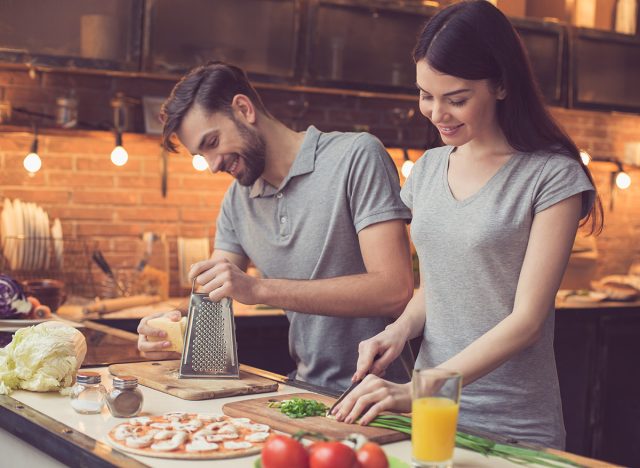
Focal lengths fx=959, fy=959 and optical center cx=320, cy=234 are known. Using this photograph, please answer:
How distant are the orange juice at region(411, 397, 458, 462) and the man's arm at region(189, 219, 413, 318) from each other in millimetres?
955

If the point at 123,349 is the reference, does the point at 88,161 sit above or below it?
above

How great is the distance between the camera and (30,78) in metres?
4.57

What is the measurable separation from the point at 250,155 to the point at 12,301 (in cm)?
111

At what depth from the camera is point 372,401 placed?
1823 millimetres

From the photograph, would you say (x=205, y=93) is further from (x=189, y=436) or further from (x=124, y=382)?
(x=189, y=436)

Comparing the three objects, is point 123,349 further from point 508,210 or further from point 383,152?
point 508,210

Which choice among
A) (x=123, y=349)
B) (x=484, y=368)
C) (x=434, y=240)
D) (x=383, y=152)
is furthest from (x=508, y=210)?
(x=123, y=349)

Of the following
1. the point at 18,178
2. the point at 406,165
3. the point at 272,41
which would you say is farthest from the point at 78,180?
the point at 406,165

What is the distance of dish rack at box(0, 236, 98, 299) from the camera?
14.1 feet

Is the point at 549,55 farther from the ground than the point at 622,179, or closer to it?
farther from the ground

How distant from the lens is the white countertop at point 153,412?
5.29 feet

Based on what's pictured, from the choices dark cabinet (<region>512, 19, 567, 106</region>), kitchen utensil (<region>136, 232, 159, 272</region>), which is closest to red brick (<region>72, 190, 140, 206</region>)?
kitchen utensil (<region>136, 232, 159, 272</region>)

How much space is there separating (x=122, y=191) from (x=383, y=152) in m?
2.41

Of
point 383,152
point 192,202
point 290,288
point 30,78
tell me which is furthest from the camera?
point 192,202
